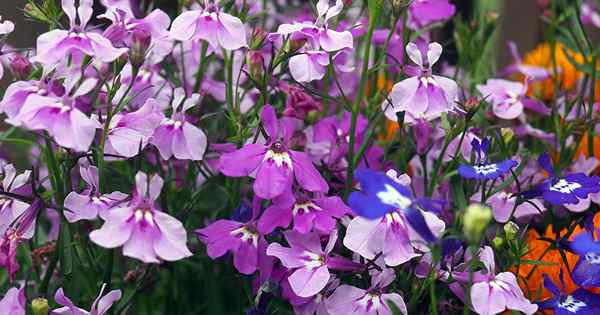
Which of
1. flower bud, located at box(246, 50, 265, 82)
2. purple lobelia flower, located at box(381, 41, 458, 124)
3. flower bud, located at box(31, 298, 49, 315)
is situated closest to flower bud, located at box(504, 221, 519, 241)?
purple lobelia flower, located at box(381, 41, 458, 124)

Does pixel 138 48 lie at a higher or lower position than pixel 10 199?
higher

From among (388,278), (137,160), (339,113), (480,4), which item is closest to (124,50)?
(137,160)

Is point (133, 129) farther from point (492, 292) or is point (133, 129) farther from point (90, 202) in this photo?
point (492, 292)

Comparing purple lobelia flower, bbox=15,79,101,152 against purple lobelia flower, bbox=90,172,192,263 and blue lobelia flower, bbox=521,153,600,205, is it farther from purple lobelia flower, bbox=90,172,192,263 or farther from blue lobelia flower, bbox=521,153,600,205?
blue lobelia flower, bbox=521,153,600,205

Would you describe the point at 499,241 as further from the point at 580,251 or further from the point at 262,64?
the point at 262,64

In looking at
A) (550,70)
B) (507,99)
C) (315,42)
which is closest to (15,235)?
(315,42)

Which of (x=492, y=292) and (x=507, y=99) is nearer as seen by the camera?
(x=492, y=292)

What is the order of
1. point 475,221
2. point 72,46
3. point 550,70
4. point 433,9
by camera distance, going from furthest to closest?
1. point 550,70
2. point 433,9
3. point 72,46
4. point 475,221
